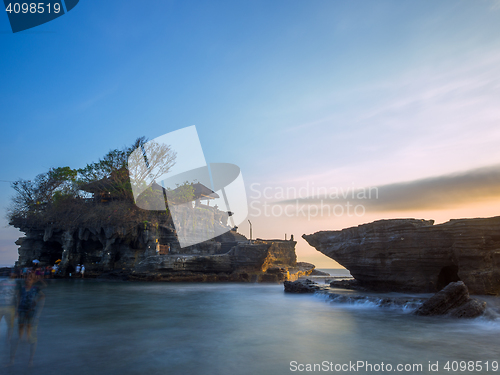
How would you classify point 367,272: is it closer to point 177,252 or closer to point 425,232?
point 425,232

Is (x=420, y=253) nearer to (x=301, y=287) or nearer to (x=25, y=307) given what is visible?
(x=301, y=287)

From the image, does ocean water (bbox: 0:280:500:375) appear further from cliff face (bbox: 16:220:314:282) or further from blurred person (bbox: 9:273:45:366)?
cliff face (bbox: 16:220:314:282)

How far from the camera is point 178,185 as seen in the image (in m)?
33.4

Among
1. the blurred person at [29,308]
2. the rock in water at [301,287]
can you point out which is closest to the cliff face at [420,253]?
the rock in water at [301,287]

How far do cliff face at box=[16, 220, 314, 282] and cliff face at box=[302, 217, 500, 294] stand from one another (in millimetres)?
11300

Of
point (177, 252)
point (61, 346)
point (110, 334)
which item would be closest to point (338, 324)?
point (110, 334)

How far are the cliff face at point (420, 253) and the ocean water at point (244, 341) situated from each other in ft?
12.0

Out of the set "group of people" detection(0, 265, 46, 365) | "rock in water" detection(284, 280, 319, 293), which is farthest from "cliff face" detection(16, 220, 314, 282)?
"group of people" detection(0, 265, 46, 365)

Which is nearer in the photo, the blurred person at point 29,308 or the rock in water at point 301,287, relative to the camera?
the blurred person at point 29,308

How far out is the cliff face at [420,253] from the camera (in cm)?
1137

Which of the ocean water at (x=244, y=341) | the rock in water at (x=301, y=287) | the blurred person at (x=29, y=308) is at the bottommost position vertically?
the rock in water at (x=301, y=287)

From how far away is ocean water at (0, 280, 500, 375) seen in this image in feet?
16.7

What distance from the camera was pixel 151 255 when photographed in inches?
1067

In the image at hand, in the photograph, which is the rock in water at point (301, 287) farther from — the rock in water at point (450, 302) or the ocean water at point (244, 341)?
the rock in water at point (450, 302)
